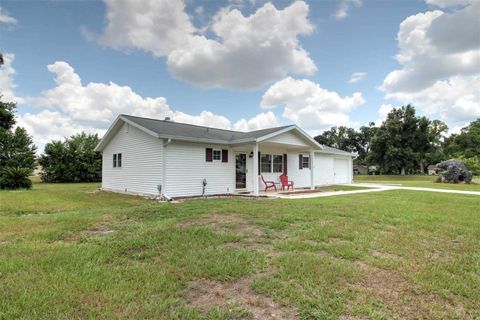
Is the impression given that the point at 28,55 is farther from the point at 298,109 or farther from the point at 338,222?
the point at 298,109

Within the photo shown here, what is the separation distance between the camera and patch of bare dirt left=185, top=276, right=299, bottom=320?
2.40 metres

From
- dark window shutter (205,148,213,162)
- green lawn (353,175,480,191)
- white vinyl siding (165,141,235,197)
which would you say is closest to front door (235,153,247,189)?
white vinyl siding (165,141,235,197)

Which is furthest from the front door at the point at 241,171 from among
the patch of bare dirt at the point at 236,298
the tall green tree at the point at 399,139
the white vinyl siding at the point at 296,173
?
the tall green tree at the point at 399,139

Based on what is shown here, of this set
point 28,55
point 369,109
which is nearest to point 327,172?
point 369,109

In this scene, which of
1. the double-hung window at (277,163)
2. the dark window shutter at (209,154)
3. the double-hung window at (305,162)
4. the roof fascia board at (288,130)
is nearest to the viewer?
the roof fascia board at (288,130)

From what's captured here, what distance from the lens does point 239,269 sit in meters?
3.30

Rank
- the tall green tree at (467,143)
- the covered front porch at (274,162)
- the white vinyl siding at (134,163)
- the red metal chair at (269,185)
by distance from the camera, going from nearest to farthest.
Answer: the white vinyl siding at (134,163) < the covered front porch at (274,162) < the red metal chair at (269,185) < the tall green tree at (467,143)

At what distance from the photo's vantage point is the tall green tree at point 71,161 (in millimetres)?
24938

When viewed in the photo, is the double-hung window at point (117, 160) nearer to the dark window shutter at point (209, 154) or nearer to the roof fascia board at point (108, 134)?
the roof fascia board at point (108, 134)

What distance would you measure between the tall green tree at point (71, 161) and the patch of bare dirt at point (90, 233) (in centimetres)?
2316

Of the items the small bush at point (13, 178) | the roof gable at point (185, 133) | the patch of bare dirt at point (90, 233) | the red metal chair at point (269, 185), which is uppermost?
the roof gable at point (185, 133)

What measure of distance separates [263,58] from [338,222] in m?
10.8

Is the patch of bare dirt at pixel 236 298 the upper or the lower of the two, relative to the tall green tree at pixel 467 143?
lower

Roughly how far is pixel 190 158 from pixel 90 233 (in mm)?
6626
